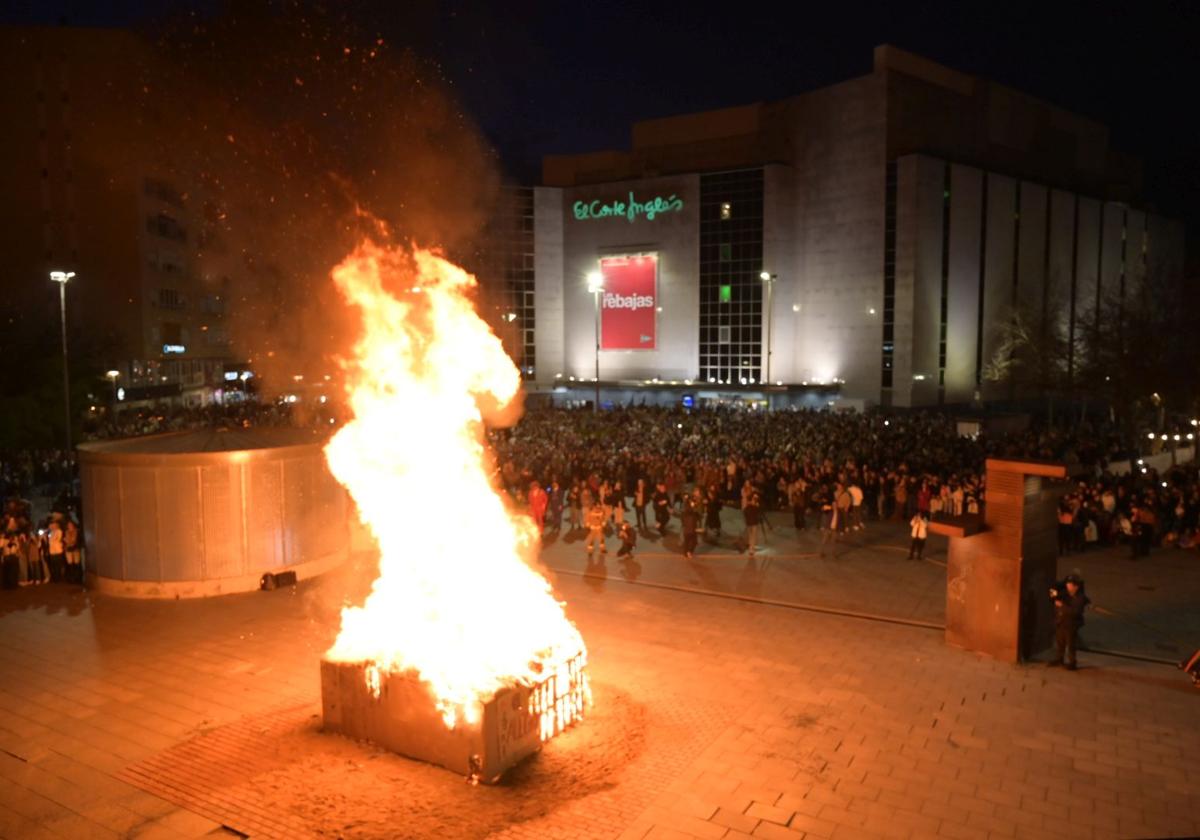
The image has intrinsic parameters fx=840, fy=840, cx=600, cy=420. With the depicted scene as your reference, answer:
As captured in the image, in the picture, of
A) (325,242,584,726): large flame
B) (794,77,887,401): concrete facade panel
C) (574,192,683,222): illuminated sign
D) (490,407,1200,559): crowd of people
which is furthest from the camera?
(574,192,683,222): illuminated sign

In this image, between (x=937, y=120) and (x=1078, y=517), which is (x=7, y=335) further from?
(x=937, y=120)

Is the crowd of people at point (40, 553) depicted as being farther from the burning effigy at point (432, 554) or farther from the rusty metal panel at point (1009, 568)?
the rusty metal panel at point (1009, 568)

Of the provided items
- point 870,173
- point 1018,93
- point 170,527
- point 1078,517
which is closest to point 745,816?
point 170,527

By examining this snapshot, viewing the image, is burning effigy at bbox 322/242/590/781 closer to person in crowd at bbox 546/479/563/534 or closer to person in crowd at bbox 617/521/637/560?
person in crowd at bbox 617/521/637/560

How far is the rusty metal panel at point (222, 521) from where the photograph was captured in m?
15.2

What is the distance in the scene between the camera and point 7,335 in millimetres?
31750

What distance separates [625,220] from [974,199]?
21835 mm

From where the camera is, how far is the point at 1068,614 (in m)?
10.9

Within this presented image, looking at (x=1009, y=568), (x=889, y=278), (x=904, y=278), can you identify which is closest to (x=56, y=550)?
(x=1009, y=568)

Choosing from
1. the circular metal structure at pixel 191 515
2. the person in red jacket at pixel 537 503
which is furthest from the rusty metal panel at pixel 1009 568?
the circular metal structure at pixel 191 515

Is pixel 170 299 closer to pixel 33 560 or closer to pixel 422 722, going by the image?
pixel 33 560

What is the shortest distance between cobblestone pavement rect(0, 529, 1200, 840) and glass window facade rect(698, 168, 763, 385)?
40.5 metres

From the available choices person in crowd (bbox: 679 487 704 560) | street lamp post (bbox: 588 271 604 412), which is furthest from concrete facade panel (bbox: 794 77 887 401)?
person in crowd (bbox: 679 487 704 560)

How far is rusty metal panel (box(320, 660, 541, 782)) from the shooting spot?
8281 mm
